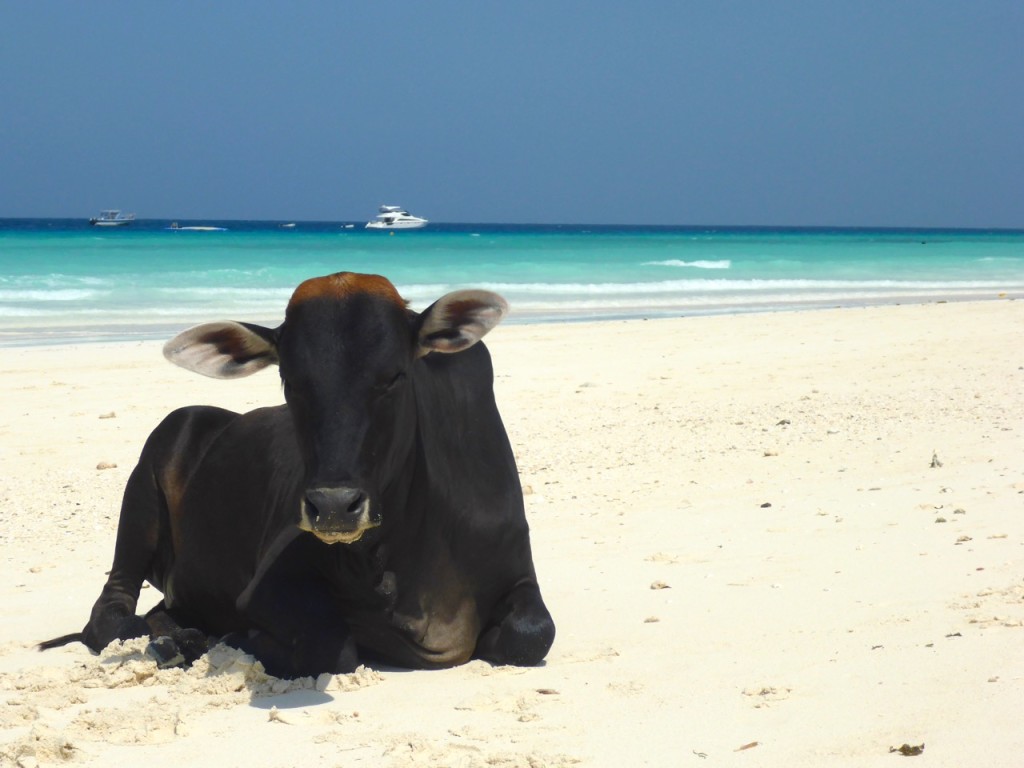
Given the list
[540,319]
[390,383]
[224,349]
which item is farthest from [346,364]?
[540,319]

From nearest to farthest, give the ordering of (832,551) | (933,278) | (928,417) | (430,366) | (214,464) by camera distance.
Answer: (430,366) < (214,464) < (832,551) < (928,417) < (933,278)

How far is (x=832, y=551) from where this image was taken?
6324 mm

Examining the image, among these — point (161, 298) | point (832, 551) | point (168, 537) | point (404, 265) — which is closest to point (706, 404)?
point (832, 551)

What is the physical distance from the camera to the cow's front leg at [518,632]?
474cm

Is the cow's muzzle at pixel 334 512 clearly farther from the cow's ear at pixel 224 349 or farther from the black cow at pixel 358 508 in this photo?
the cow's ear at pixel 224 349

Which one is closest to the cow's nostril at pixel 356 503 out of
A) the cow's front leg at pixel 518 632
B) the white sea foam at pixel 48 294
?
the cow's front leg at pixel 518 632

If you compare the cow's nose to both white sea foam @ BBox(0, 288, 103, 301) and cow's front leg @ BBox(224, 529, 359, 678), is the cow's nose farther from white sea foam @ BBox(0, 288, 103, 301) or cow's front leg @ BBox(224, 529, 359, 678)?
white sea foam @ BBox(0, 288, 103, 301)

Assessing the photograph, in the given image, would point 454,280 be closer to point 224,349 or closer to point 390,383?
point 224,349

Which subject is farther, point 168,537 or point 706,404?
point 706,404

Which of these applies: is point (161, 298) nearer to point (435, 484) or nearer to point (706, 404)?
point (706, 404)

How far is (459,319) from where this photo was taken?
450 cm

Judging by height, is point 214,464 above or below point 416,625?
above

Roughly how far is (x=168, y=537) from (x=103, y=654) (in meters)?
0.86

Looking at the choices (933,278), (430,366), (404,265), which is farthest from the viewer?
(404,265)
